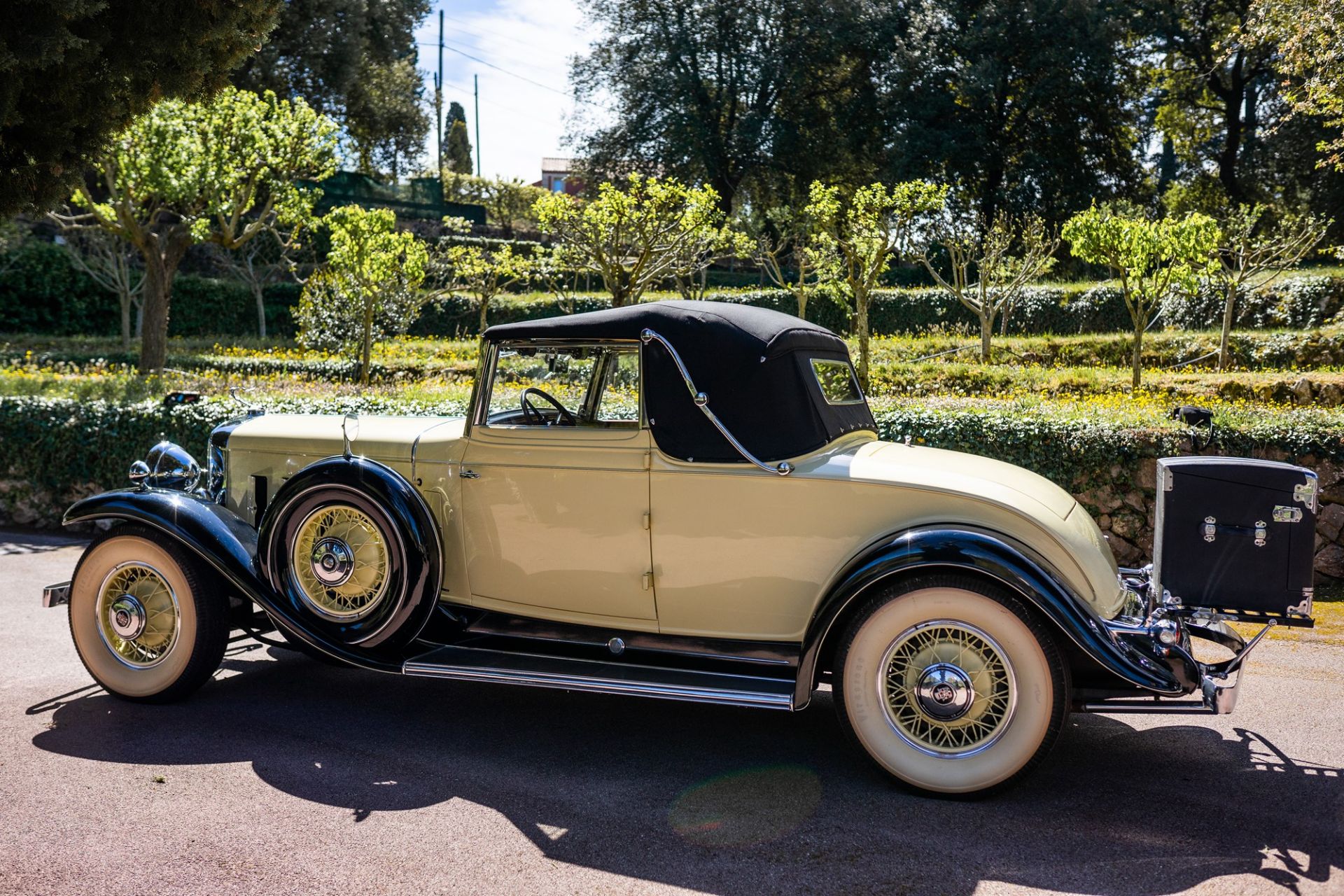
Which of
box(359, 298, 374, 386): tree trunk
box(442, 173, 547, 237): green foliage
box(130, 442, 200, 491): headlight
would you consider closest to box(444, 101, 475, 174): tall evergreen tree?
box(442, 173, 547, 237): green foliage

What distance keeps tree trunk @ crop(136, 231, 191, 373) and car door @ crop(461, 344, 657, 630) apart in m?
11.7

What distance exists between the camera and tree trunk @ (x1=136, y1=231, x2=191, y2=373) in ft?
47.3

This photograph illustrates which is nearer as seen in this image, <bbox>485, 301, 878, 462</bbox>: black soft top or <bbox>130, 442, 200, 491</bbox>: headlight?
<bbox>485, 301, 878, 462</bbox>: black soft top

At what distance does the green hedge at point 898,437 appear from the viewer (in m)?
7.35

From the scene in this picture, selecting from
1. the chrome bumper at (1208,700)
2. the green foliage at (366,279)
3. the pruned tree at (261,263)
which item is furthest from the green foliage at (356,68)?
the chrome bumper at (1208,700)

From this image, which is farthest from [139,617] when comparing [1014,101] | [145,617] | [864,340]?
[1014,101]

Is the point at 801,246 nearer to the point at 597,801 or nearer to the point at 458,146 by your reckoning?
the point at 597,801

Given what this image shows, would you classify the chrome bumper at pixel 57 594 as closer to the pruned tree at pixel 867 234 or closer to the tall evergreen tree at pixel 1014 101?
the pruned tree at pixel 867 234

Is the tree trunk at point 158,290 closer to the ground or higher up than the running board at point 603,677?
higher up

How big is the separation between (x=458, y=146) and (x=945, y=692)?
203 ft

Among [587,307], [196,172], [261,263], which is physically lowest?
[587,307]

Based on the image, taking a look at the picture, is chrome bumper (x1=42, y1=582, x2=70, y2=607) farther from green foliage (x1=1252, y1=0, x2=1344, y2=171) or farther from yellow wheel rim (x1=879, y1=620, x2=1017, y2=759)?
green foliage (x1=1252, y1=0, x2=1344, y2=171)

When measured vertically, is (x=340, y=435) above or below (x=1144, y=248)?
below

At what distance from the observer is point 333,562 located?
15.6 ft
